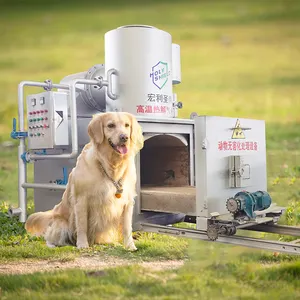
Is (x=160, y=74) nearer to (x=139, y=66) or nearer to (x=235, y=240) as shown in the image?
(x=139, y=66)

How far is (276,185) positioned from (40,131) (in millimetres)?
1537

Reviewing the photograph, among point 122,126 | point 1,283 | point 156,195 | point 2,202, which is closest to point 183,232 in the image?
point 156,195

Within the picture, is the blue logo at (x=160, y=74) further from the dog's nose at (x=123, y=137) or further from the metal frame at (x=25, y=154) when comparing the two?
the dog's nose at (x=123, y=137)

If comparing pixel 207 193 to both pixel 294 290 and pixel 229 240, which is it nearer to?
pixel 229 240

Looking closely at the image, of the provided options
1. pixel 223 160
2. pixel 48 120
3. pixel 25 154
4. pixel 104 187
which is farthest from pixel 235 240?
pixel 25 154

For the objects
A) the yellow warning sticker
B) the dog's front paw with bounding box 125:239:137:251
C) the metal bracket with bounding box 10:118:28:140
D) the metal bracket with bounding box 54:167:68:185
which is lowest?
the dog's front paw with bounding box 125:239:137:251

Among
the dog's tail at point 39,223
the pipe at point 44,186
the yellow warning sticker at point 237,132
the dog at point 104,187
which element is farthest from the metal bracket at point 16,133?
the yellow warning sticker at point 237,132

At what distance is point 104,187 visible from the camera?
2.58m

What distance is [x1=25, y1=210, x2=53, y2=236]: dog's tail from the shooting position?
2852 millimetres

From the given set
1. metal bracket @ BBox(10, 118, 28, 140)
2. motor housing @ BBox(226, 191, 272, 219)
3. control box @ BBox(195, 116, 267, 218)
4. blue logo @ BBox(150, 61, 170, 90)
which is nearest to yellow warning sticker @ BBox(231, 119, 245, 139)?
control box @ BBox(195, 116, 267, 218)

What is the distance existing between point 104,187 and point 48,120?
0.75 m

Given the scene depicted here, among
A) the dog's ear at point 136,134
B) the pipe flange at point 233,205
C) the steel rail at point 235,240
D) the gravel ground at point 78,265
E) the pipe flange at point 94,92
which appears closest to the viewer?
the gravel ground at point 78,265

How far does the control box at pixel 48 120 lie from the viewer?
311cm

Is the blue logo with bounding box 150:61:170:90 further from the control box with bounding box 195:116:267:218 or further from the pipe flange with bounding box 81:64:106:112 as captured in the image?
the control box with bounding box 195:116:267:218
